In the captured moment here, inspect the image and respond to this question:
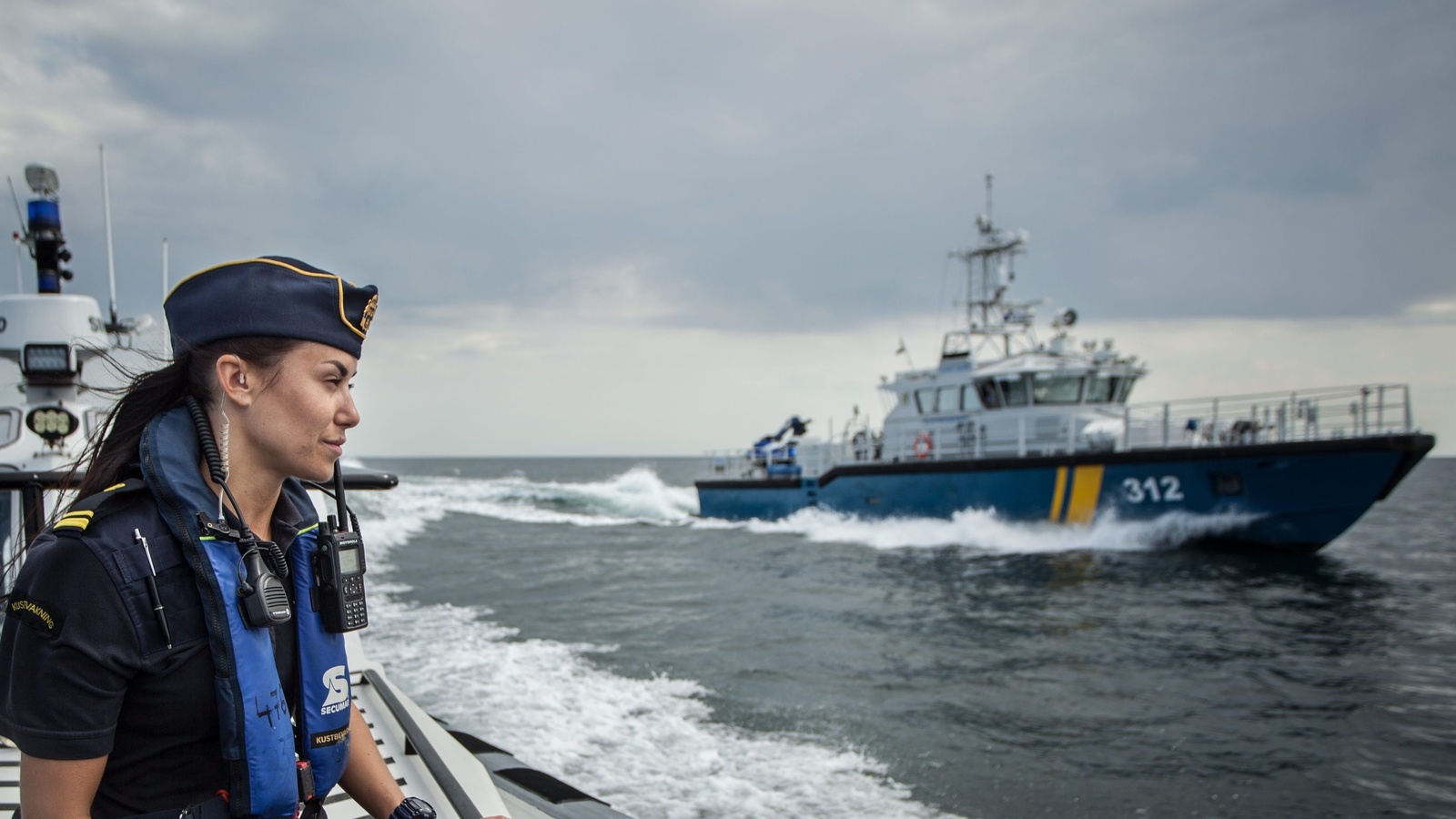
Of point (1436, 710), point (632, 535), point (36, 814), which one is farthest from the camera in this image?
point (632, 535)

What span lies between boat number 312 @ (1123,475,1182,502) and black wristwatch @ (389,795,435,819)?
17.1 metres

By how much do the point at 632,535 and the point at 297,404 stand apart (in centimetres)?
2131

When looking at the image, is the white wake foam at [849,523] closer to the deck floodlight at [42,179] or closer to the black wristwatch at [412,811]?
the deck floodlight at [42,179]

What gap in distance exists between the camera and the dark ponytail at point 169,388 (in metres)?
1.27

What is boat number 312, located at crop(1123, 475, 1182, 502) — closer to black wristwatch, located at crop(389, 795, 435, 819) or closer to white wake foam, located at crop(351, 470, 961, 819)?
white wake foam, located at crop(351, 470, 961, 819)

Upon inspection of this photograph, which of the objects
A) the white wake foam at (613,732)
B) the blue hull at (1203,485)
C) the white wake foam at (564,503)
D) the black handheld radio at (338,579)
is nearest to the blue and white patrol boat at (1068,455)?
the blue hull at (1203,485)

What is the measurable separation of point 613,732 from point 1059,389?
15.4 meters

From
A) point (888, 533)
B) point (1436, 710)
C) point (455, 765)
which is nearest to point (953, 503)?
point (888, 533)

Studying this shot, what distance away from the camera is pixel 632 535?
22.2 metres

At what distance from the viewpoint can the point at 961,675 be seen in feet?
26.5

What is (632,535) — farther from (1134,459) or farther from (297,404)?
(297,404)

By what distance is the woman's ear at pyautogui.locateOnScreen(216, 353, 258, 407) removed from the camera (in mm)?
1253

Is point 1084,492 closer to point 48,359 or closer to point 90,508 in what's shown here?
point 48,359

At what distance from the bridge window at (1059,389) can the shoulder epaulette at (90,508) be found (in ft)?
63.9
